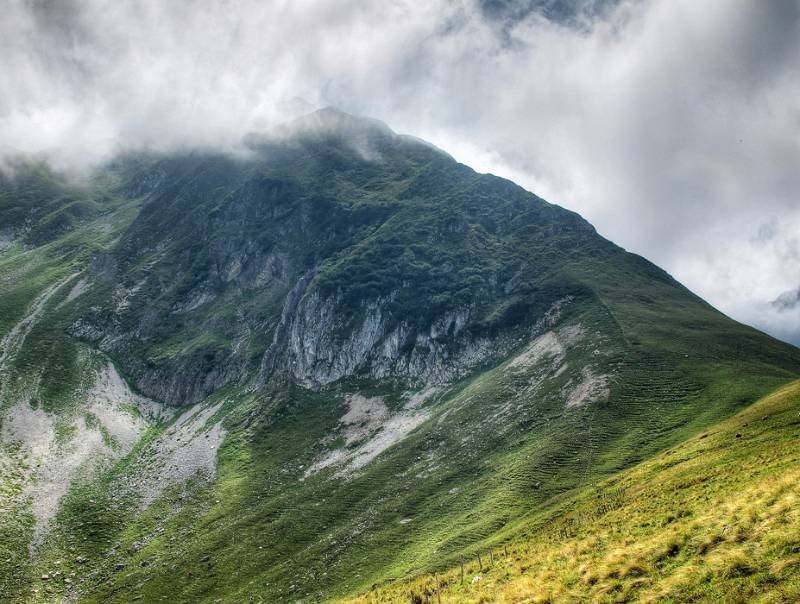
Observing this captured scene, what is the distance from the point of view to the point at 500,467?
91.9 m

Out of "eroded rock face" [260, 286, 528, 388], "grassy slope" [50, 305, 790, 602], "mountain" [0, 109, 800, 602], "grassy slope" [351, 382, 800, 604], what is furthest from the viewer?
"eroded rock face" [260, 286, 528, 388]

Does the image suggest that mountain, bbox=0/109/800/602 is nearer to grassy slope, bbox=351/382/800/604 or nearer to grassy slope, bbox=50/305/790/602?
grassy slope, bbox=50/305/790/602

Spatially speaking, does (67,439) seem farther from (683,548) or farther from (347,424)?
(683,548)

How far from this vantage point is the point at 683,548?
2214 centimetres

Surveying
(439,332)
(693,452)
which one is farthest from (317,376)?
(693,452)

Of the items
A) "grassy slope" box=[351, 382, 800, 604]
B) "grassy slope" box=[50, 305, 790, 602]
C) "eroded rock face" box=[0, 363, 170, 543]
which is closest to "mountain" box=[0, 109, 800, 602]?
"grassy slope" box=[50, 305, 790, 602]

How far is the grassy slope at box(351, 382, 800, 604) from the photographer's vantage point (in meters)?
18.1

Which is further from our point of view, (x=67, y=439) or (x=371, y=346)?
(x=371, y=346)

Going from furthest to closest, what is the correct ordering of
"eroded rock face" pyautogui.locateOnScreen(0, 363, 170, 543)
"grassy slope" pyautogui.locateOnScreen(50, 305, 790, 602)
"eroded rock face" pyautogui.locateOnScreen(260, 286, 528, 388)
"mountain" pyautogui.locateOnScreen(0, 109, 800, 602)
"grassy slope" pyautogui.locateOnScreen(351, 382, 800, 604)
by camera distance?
1. "eroded rock face" pyautogui.locateOnScreen(260, 286, 528, 388)
2. "eroded rock face" pyautogui.locateOnScreen(0, 363, 170, 543)
3. "mountain" pyautogui.locateOnScreen(0, 109, 800, 602)
4. "grassy slope" pyautogui.locateOnScreen(50, 305, 790, 602)
5. "grassy slope" pyautogui.locateOnScreen(351, 382, 800, 604)

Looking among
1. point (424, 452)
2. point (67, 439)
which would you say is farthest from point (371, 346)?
point (67, 439)

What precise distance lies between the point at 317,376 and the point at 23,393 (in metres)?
90.5

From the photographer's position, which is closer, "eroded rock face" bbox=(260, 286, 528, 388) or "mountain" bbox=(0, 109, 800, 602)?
"mountain" bbox=(0, 109, 800, 602)

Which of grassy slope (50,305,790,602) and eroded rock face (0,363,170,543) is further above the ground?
eroded rock face (0,363,170,543)

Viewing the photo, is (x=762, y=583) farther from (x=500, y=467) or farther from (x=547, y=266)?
(x=547, y=266)
